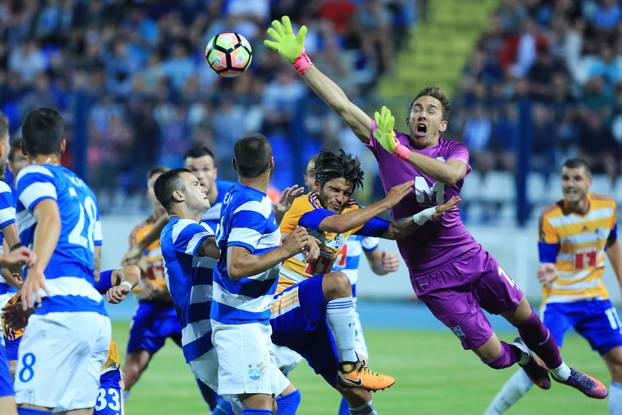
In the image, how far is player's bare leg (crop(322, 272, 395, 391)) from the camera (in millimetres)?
7700

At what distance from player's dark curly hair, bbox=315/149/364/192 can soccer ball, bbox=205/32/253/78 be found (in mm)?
1229

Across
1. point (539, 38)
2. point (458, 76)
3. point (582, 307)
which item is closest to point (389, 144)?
point (582, 307)

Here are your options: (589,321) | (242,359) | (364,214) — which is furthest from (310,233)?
(589,321)

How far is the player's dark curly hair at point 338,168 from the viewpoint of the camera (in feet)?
25.8

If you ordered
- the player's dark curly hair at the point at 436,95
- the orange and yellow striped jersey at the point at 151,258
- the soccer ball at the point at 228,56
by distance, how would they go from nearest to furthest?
1. the player's dark curly hair at the point at 436,95
2. the soccer ball at the point at 228,56
3. the orange and yellow striped jersey at the point at 151,258

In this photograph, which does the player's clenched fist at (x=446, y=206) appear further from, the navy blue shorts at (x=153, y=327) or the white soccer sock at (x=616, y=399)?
the navy blue shorts at (x=153, y=327)

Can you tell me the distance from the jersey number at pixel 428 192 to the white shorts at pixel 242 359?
168 centimetres

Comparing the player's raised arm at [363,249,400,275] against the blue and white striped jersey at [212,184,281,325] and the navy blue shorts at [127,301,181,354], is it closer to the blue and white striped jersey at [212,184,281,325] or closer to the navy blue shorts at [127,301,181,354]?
the navy blue shorts at [127,301,181,354]

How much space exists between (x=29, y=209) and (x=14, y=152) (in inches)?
156

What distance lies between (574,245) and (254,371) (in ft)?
14.8

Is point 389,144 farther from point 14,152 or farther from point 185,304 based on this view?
point 14,152

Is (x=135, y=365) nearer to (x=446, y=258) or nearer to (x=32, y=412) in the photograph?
(x=446, y=258)

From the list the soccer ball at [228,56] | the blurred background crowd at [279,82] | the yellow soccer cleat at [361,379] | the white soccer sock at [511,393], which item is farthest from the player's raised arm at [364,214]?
the blurred background crowd at [279,82]

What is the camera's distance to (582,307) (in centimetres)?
1020
